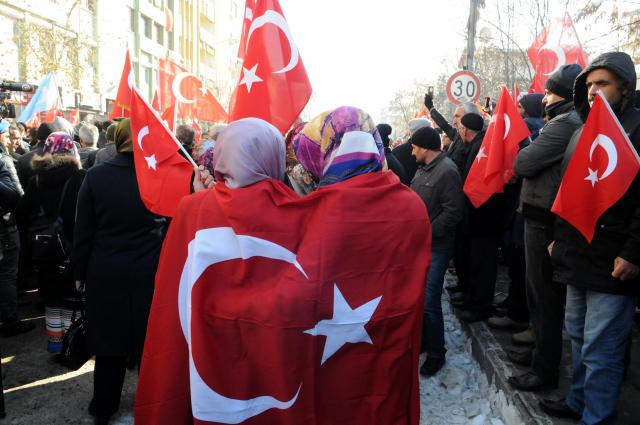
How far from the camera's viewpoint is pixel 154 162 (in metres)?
3.67

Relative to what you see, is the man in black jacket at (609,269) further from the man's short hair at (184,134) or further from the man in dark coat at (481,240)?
the man's short hair at (184,134)

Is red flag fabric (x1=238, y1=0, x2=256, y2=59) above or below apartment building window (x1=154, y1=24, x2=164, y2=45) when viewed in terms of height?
below

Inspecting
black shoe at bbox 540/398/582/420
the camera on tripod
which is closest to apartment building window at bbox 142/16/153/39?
the camera on tripod

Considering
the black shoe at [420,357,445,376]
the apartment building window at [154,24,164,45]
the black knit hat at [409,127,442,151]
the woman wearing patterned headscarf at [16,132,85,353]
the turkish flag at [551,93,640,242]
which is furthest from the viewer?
the apartment building window at [154,24,164,45]

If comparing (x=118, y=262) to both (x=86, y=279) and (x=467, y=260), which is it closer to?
(x=86, y=279)

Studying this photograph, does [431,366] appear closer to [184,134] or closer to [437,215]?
[437,215]

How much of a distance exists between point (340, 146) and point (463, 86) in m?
9.24

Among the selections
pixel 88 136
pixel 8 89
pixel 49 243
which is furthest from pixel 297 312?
pixel 88 136

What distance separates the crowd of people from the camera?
2652mm

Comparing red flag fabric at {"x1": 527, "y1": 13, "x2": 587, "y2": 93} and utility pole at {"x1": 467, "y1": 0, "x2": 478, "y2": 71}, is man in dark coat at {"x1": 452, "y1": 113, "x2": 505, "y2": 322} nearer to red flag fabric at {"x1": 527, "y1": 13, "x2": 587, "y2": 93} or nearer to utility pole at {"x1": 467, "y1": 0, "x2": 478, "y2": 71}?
red flag fabric at {"x1": 527, "y1": 13, "x2": 587, "y2": 93}

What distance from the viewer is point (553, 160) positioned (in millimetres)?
3703

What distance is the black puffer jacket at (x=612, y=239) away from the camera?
290 cm

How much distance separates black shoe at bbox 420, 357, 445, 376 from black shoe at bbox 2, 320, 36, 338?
3.96 metres

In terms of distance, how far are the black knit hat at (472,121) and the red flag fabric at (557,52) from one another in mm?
3457
